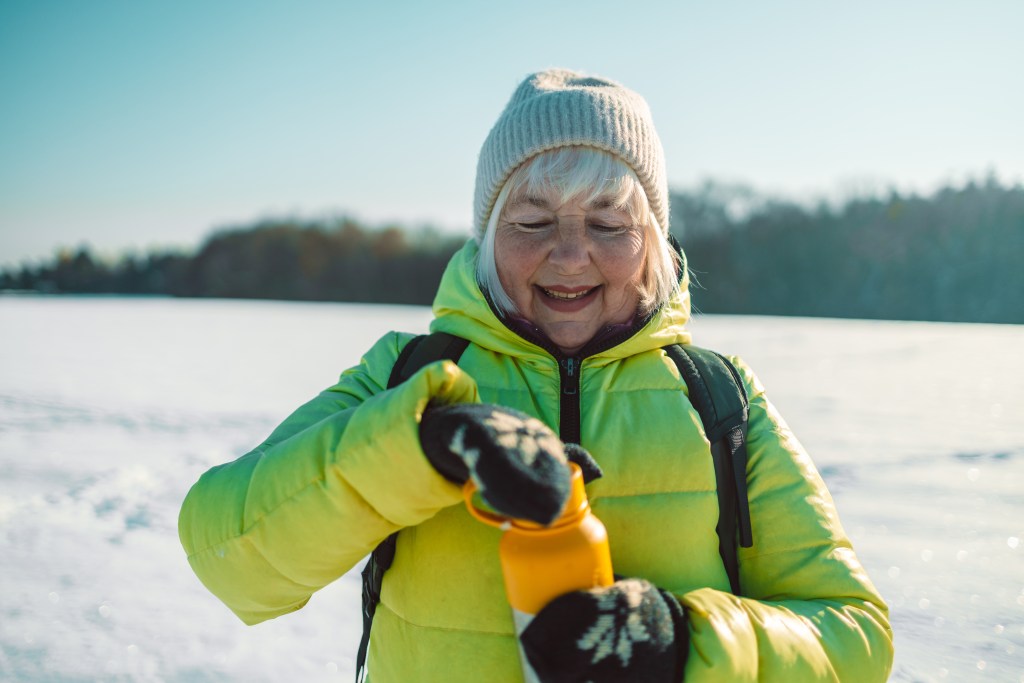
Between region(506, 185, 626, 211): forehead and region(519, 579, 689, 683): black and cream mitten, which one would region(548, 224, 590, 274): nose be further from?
region(519, 579, 689, 683): black and cream mitten

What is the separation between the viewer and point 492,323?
1.50 meters

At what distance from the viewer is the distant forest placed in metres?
20.3

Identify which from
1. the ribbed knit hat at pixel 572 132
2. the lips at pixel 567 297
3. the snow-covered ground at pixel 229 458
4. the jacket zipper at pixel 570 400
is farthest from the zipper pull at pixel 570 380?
the snow-covered ground at pixel 229 458

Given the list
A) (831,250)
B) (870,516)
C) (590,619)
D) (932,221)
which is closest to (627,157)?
(590,619)

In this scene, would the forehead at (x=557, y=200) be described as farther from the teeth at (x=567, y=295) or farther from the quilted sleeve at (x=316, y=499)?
the quilted sleeve at (x=316, y=499)

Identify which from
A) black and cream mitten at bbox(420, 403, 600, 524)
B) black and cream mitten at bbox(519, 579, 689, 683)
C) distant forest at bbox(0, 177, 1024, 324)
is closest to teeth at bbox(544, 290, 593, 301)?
black and cream mitten at bbox(420, 403, 600, 524)

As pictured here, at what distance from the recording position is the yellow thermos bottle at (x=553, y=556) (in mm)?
958

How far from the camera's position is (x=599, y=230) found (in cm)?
154

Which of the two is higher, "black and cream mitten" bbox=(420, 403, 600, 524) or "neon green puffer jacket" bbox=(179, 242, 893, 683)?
"black and cream mitten" bbox=(420, 403, 600, 524)

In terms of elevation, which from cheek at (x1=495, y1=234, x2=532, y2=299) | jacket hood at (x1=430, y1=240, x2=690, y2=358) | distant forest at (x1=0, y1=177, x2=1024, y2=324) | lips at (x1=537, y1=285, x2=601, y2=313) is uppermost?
cheek at (x1=495, y1=234, x2=532, y2=299)

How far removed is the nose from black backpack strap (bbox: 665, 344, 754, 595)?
1.09 feet

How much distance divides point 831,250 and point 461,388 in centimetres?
3152

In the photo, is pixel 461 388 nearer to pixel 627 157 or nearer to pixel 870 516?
pixel 627 157

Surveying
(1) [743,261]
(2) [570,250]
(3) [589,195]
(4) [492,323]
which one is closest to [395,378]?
(4) [492,323]
